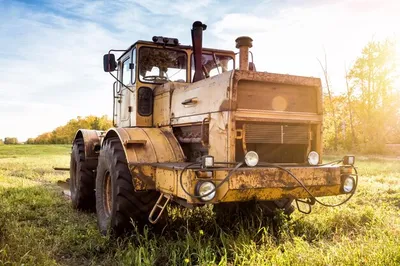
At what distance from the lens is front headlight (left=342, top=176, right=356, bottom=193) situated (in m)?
4.70

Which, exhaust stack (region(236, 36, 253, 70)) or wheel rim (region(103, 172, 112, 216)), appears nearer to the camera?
exhaust stack (region(236, 36, 253, 70))

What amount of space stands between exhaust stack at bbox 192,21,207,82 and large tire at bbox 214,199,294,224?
6.69ft

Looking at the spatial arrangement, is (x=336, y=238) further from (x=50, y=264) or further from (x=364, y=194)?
(x=364, y=194)

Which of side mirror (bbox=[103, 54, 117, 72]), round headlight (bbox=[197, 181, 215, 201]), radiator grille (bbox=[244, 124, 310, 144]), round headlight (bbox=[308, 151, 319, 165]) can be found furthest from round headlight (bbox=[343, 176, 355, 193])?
side mirror (bbox=[103, 54, 117, 72])

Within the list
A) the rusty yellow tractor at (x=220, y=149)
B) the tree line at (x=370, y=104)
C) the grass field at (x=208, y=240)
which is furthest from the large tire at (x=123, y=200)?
the tree line at (x=370, y=104)

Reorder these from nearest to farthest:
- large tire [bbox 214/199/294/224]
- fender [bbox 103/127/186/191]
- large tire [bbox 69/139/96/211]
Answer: fender [bbox 103/127/186/191] → large tire [bbox 214/199/294/224] → large tire [bbox 69/139/96/211]

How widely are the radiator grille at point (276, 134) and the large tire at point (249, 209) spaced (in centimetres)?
121

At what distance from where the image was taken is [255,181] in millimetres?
4117

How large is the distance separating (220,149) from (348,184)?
1.61 meters

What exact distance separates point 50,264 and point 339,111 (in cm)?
3291

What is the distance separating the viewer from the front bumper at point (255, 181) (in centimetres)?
397

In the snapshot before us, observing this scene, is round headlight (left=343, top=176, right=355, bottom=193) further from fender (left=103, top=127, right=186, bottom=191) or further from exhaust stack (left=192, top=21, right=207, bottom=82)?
exhaust stack (left=192, top=21, right=207, bottom=82)

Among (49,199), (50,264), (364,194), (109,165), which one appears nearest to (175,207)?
(109,165)

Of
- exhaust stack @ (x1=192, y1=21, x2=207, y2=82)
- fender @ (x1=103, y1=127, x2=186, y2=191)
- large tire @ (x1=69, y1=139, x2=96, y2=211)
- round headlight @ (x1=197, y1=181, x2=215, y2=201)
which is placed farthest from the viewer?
large tire @ (x1=69, y1=139, x2=96, y2=211)
